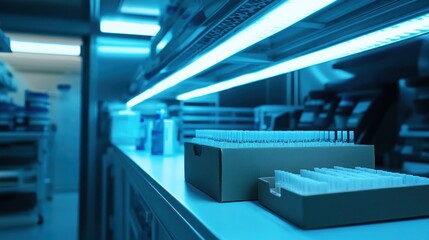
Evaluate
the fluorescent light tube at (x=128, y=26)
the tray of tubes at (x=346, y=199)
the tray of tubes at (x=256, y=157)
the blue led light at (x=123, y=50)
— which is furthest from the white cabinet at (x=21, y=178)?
the tray of tubes at (x=346, y=199)

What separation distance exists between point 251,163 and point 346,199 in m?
0.23

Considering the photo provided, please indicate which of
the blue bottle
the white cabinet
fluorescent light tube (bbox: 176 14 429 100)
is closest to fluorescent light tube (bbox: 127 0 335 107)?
fluorescent light tube (bbox: 176 14 429 100)

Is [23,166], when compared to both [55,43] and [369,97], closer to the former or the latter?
[55,43]

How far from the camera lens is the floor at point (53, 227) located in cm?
307

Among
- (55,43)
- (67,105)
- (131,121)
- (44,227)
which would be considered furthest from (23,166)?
(67,105)

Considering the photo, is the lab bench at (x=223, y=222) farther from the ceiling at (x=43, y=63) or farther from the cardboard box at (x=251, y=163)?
the ceiling at (x=43, y=63)

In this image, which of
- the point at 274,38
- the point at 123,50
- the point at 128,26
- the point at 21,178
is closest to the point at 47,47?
the point at 123,50

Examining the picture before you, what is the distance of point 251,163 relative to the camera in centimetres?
72

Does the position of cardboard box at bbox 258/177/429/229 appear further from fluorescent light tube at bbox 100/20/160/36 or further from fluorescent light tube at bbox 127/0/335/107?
fluorescent light tube at bbox 100/20/160/36

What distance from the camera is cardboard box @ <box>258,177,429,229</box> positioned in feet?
1.75

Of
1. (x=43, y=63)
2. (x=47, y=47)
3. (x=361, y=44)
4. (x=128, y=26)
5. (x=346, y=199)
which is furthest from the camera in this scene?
(x=43, y=63)

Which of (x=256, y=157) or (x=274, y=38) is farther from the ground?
(x=274, y=38)

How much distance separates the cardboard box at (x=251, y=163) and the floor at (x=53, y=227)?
2.78 meters

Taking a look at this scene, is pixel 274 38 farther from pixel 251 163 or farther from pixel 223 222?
pixel 223 222
